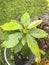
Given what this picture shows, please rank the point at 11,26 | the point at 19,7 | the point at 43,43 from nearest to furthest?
the point at 11,26 < the point at 43,43 < the point at 19,7

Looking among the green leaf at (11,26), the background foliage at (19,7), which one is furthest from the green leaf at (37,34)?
the background foliage at (19,7)

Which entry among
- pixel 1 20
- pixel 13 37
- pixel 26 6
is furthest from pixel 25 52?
pixel 26 6

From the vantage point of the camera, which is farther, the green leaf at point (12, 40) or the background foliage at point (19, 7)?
the background foliage at point (19, 7)

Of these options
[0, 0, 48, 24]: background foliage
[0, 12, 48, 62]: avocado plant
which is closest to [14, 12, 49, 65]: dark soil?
[0, 0, 48, 24]: background foliage

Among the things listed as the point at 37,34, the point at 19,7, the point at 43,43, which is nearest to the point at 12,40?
the point at 37,34

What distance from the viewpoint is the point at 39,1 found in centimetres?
340

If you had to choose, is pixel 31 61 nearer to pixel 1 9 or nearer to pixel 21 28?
pixel 21 28

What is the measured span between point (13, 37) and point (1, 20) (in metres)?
1.05

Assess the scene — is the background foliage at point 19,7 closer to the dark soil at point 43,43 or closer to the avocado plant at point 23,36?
the dark soil at point 43,43

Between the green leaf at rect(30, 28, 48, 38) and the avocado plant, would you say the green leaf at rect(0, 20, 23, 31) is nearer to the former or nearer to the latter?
the avocado plant

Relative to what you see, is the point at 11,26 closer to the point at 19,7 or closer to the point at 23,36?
the point at 23,36

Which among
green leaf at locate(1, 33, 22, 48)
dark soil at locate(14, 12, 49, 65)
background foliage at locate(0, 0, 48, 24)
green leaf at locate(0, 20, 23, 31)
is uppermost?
green leaf at locate(0, 20, 23, 31)

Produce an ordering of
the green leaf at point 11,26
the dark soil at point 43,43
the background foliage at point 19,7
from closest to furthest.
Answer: the green leaf at point 11,26, the dark soil at point 43,43, the background foliage at point 19,7

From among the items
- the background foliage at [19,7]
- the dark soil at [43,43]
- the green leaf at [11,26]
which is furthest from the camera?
the background foliage at [19,7]
